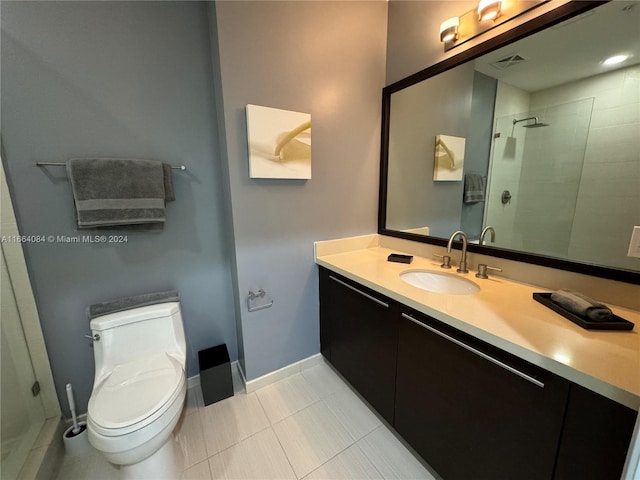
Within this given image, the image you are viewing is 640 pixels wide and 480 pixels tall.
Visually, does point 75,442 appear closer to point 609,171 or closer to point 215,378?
point 215,378

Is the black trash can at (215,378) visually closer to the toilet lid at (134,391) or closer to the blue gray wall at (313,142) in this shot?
the blue gray wall at (313,142)

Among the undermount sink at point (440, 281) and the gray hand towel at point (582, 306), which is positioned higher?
the gray hand towel at point (582, 306)

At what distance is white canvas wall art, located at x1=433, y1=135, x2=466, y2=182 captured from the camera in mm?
1581

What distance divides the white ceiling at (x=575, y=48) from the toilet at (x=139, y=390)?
86.8 inches

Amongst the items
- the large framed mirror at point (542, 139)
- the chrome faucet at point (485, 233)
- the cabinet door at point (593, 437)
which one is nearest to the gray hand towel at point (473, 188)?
the large framed mirror at point (542, 139)

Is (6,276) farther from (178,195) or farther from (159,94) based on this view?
(159,94)

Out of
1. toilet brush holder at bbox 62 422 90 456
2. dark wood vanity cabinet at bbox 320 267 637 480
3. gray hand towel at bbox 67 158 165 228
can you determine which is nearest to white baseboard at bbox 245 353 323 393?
dark wood vanity cabinet at bbox 320 267 637 480

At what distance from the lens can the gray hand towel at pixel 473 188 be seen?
149 centimetres

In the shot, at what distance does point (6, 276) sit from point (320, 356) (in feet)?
6.01

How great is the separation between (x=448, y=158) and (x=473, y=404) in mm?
1369

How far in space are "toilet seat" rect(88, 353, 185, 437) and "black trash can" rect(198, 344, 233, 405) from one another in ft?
0.89

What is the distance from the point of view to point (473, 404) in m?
0.94

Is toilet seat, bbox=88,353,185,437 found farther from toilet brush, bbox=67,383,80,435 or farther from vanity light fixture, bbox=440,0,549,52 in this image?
vanity light fixture, bbox=440,0,549,52

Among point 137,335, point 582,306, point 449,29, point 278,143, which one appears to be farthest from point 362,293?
point 449,29
